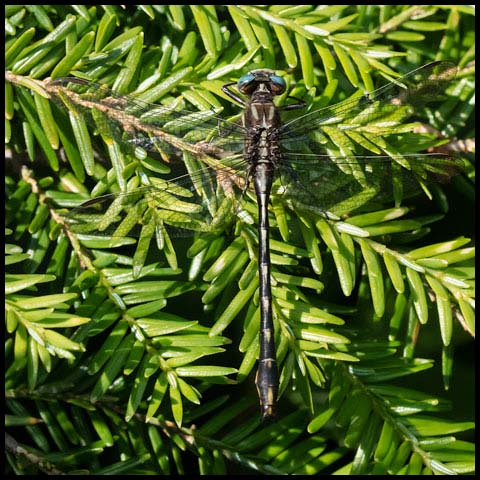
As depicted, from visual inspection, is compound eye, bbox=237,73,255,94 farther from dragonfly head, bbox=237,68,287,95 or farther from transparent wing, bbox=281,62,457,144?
transparent wing, bbox=281,62,457,144

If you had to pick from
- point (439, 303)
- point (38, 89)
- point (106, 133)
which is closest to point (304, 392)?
point (439, 303)

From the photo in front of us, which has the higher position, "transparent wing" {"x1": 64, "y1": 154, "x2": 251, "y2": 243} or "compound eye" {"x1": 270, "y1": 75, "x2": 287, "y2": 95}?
"compound eye" {"x1": 270, "y1": 75, "x2": 287, "y2": 95}

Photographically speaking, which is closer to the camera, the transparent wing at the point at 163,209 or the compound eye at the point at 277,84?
the transparent wing at the point at 163,209

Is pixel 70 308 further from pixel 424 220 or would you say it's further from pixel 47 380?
pixel 424 220

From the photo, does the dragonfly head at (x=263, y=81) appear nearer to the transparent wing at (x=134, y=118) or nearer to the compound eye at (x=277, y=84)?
the compound eye at (x=277, y=84)

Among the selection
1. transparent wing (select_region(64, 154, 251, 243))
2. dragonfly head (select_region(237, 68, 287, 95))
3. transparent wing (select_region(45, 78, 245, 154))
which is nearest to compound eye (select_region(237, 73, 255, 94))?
dragonfly head (select_region(237, 68, 287, 95))

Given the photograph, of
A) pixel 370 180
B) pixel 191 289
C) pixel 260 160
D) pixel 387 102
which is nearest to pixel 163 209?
pixel 191 289

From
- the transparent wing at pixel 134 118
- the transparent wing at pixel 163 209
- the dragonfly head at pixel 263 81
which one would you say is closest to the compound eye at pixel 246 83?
the dragonfly head at pixel 263 81
